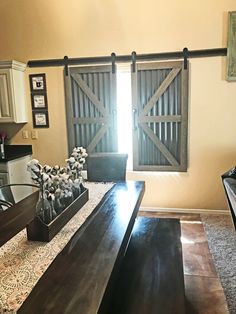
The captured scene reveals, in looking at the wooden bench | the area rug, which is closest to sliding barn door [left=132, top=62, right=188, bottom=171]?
the area rug

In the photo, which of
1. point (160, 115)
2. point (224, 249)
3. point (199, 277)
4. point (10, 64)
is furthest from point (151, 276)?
point (10, 64)

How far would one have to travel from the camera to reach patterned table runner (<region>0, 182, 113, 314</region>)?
1.08 m

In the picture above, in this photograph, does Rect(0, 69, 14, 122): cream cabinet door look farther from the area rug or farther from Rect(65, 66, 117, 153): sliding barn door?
the area rug

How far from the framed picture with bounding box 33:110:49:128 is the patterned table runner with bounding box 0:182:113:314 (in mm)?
2548

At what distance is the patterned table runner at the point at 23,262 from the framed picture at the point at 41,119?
2548 mm

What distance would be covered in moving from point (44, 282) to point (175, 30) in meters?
3.35

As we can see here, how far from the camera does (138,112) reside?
3.77 metres

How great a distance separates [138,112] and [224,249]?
1975 millimetres

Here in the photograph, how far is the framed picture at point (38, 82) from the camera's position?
3.96m

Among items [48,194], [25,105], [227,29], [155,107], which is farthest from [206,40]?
[48,194]

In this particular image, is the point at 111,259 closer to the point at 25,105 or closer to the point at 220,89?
the point at 220,89

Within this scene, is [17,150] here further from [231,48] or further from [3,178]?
[231,48]

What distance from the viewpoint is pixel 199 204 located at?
383cm

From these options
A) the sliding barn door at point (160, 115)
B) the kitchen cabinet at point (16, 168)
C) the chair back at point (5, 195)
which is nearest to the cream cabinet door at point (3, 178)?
the kitchen cabinet at point (16, 168)
